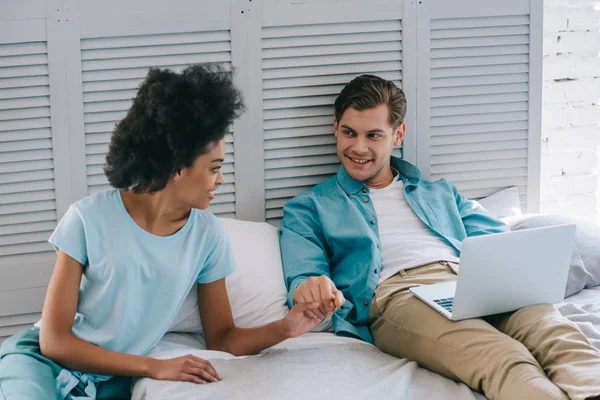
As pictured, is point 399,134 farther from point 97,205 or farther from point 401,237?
point 97,205

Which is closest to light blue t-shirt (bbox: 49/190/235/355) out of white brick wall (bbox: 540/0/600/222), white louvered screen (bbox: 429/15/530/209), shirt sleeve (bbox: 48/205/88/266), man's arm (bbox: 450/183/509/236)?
shirt sleeve (bbox: 48/205/88/266)

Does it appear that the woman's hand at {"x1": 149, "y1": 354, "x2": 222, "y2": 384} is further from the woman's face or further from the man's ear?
the man's ear

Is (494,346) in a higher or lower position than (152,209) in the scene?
lower

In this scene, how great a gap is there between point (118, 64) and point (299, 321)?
0.93m

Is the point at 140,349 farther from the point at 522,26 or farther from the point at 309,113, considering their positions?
the point at 522,26

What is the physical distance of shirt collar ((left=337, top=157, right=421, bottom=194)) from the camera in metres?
2.14

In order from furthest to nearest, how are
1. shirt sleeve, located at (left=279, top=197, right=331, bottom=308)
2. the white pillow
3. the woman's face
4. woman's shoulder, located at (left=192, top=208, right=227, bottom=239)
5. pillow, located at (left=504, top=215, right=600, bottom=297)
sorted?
pillow, located at (left=504, top=215, right=600, bottom=297), shirt sleeve, located at (left=279, top=197, right=331, bottom=308), the white pillow, woman's shoulder, located at (left=192, top=208, right=227, bottom=239), the woman's face

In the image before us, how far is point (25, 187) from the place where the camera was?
2.11 metres

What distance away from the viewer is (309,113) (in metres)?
2.26

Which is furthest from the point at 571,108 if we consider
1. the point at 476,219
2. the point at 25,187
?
the point at 25,187

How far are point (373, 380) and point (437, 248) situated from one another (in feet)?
1.92

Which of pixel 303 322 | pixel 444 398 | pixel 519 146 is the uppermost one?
pixel 519 146

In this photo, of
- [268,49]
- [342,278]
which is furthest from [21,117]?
[342,278]

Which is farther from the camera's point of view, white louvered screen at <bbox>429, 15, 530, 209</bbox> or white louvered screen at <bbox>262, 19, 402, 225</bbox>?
white louvered screen at <bbox>429, 15, 530, 209</bbox>
